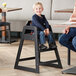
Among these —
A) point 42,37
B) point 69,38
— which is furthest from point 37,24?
point 69,38

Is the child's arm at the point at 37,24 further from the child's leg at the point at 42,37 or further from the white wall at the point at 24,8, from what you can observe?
the white wall at the point at 24,8

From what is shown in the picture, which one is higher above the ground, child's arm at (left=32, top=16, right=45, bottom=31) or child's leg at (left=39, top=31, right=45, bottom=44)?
child's arm at (left=32, top=16, right=45, bottom=31)


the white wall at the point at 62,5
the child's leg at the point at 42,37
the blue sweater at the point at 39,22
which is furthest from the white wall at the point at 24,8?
the child's leg at the point at 42,37

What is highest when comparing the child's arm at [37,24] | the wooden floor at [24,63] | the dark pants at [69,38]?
the child's arm at [37,24]

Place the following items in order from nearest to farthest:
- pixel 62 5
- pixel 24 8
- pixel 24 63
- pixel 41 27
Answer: pixel 41 27, pixel 24 63, pixel 62 5, pixel 24 8

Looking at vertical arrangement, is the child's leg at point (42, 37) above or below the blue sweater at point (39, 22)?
below

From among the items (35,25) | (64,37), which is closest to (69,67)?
(64,37)

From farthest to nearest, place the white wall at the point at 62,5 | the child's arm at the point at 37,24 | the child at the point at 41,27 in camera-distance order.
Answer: the white wall at the point at 62,5
the child's arm at the point at 37,24
the child at the point at 41,27

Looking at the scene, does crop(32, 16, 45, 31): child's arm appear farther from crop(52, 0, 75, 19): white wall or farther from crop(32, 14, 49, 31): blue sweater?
crop(52, 0, 75, 19): white wall

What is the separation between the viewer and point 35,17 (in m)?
3.60

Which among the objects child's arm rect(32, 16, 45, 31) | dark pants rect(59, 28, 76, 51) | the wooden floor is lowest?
the wooden floor

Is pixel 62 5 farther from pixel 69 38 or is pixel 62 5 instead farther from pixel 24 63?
pixel 69 38

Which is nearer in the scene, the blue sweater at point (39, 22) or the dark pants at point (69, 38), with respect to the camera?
the dark pants at point (69, 38)

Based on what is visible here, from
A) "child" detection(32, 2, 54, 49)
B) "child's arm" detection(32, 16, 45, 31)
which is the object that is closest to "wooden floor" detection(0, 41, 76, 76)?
"child" detection(32, 2, 54, 49)
